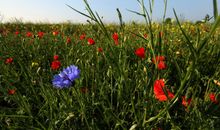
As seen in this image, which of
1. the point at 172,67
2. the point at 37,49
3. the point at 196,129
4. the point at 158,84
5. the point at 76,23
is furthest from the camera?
the point at 76,23

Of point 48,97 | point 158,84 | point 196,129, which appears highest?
point 158,84

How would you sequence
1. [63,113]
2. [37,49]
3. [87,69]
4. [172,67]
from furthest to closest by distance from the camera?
1. [37,49]
2. [172,67]
3. [87,69]
4. [63,113]

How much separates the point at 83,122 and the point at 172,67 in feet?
3.15

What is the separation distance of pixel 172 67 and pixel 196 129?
3.18ft

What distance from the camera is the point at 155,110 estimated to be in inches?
69.2

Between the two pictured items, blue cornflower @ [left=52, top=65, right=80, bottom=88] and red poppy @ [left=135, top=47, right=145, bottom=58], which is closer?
blue cornflower @ [left=52, top=65, right=80, bottom=88]

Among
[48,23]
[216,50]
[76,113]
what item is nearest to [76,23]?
[48,23]

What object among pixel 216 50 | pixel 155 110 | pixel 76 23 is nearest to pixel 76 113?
pixel 155 110

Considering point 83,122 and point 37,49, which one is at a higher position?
point 37,49

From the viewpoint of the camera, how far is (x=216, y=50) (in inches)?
110

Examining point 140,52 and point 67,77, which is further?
point 140,52

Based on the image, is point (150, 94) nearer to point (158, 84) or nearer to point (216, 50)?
point (158, 84)

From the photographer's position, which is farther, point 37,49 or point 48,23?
point 48,23

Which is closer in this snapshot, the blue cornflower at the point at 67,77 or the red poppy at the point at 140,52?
the blue cornflower at the point at 67,77
